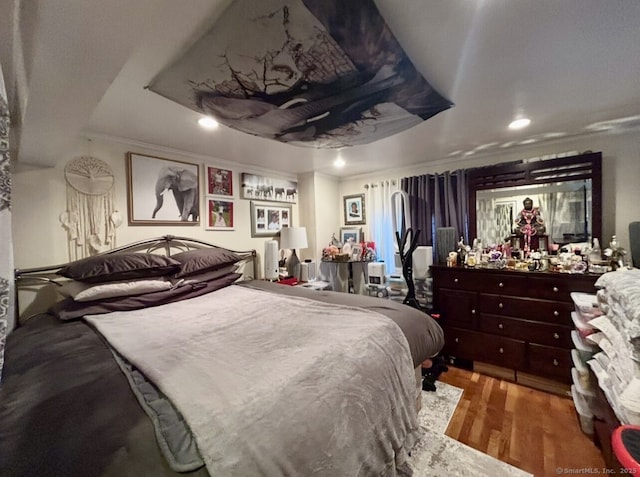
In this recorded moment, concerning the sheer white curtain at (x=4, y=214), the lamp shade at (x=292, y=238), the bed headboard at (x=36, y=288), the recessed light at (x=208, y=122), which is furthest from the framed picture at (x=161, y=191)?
the sheer white curtain at (x=4, y=214)

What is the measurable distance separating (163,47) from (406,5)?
106 centimetres

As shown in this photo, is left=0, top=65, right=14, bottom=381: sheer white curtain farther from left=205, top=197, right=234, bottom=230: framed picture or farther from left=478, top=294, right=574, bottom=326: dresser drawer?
left=478, top=294, right=574, bottom=326: dresser drawer

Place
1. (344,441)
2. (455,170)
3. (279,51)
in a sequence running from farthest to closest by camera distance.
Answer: (455,170)
(279,51)
(344,441)

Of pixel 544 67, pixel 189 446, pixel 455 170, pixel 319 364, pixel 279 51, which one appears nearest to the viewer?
pixel 189 446

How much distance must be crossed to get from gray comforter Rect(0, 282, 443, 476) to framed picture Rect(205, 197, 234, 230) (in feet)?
5.98

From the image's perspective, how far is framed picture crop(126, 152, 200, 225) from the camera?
7.70 feet

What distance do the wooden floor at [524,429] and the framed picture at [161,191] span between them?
2988 mm

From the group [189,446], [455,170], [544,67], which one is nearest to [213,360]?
[189,446]

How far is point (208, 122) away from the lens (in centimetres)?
195

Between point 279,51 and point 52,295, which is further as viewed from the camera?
point 52,295

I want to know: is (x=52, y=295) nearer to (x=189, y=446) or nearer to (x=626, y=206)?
(x=189, y=446)

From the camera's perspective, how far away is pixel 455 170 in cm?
302

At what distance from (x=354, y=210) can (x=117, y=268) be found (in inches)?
116

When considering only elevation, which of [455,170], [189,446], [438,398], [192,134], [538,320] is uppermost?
[192,134]
